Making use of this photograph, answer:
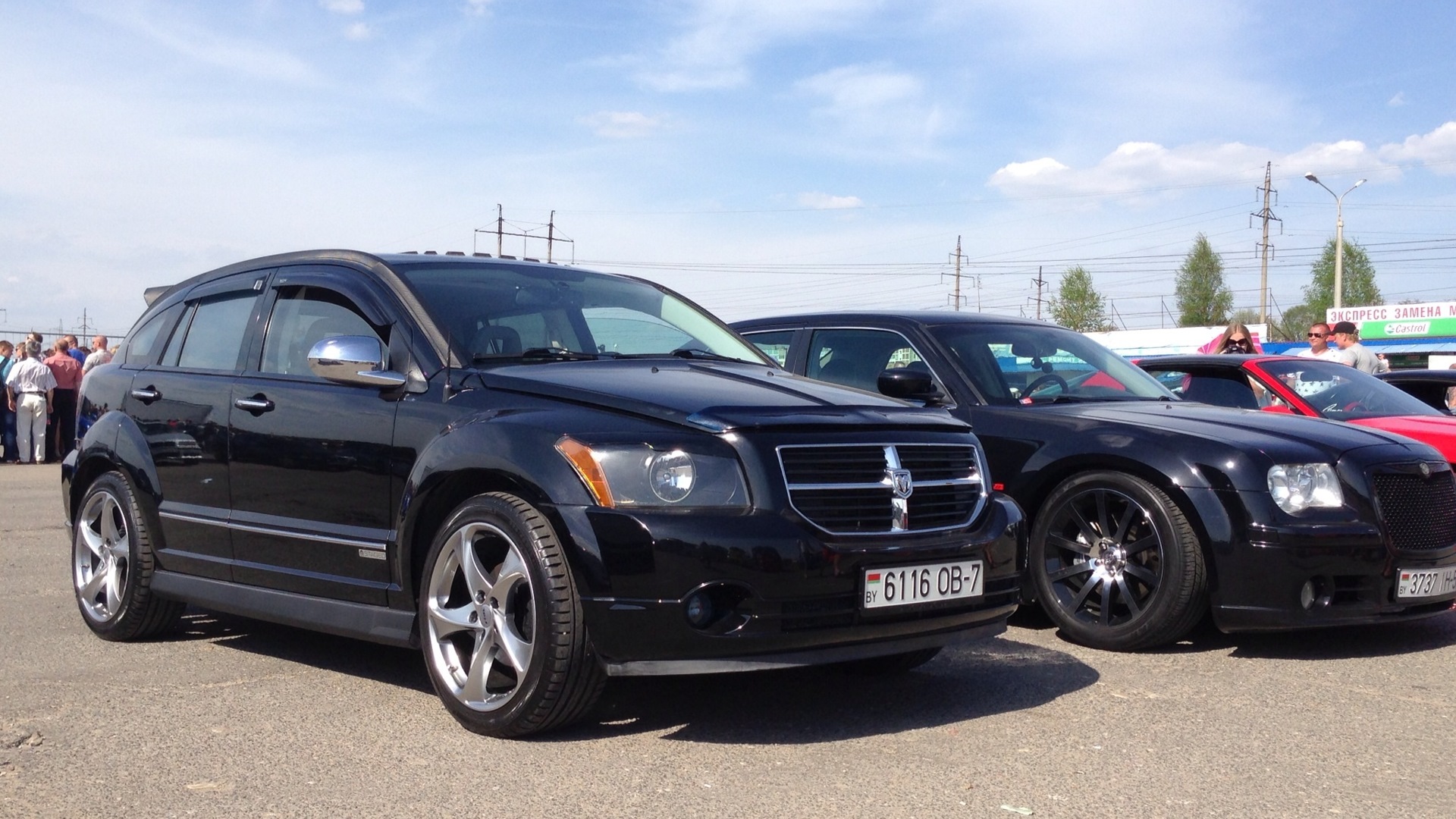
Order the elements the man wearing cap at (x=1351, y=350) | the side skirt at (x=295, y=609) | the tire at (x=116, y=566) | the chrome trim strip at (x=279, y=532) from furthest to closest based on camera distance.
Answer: the man wearing cap at (x=1351, y=350)
the tire at (x=116, y=566)
the chrome trim strip at (x=279, y=532)
the side skirt at (x=295, y=609)

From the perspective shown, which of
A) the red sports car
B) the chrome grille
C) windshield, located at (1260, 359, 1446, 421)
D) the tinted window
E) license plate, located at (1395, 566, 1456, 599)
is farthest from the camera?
windshield, located at (1260, 359, 1446, 421)

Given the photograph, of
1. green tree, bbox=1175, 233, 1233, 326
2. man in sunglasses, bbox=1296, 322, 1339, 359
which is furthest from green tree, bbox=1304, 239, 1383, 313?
man in sunglasses, bbox=1296, 322, 1339, 359

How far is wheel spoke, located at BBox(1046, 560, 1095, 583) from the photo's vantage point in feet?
20.4

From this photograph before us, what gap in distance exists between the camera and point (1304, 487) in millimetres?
5801

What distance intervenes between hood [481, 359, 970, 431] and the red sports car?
165 inches

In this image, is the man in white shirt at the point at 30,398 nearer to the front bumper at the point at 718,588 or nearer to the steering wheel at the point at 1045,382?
the steering wheel at the point at 1045,382

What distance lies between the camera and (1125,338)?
5641cm

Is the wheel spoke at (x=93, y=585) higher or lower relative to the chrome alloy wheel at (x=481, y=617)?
lower

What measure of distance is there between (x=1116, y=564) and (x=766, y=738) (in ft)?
7.62

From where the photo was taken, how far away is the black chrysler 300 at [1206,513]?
225 inches

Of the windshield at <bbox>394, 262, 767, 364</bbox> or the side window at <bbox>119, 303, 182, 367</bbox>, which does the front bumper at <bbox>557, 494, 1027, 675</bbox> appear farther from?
the side window at <bbox>119, 303, 182, 367</bbox>

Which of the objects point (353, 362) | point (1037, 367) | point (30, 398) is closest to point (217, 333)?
point (353, 362)

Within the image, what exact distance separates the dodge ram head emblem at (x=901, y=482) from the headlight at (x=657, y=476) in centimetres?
56

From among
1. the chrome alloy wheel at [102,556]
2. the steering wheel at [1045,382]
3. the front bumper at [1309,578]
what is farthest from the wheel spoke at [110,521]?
the front bumper at [1309,578]
